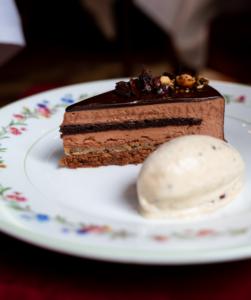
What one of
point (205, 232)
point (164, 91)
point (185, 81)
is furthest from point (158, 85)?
point (205, 232)

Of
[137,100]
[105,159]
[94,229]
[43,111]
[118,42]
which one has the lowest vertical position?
[118,42]

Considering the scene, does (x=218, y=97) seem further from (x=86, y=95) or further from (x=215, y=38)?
(x=215, y=38)

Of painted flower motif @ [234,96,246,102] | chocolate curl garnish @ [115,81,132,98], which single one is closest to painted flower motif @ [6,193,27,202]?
chocolate curl garnish @ [115,81,132,98]

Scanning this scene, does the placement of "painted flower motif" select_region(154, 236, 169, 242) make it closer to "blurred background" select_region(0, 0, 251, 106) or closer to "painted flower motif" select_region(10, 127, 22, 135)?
"painted flower motif" select_region(10, 127, 22, 135)

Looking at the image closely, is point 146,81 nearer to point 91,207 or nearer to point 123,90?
point 123,90

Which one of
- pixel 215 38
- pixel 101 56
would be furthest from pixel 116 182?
pixel 101 56

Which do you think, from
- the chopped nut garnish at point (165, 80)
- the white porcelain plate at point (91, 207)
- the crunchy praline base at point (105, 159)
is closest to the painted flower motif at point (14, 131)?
the white porcelain plate at point (91, 207)

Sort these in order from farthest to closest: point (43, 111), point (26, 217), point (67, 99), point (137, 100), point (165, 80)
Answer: point (67, 99)
point (43, 111)
point (165, 80)
point (137, 100)
point (26, 217)

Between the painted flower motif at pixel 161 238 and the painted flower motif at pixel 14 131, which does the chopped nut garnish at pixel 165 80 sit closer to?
the painted flower motif at pixel 14 131
